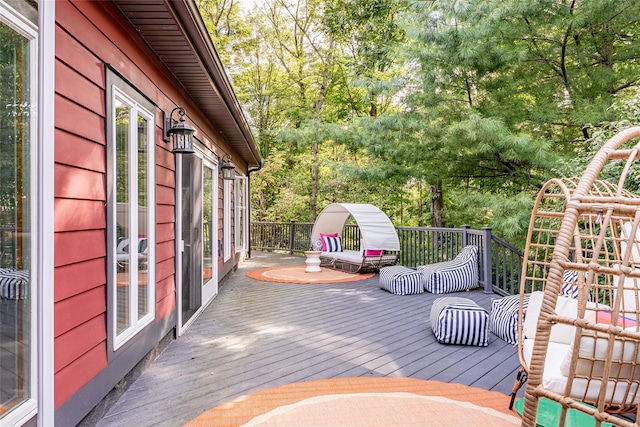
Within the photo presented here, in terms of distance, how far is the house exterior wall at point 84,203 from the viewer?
1.98 m

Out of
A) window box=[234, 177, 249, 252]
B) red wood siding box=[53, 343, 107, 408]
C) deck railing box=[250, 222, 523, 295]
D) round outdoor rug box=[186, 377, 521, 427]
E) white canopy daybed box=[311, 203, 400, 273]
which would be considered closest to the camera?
red wood siding box=[53, 343, 107, 408]

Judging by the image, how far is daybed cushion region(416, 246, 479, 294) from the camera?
637 centimetres

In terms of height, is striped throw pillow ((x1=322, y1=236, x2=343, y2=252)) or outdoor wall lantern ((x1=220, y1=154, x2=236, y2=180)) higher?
outdoor wall lantern ((x1=220, y1=154, x2=236, y2=180))

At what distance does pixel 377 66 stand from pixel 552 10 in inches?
283

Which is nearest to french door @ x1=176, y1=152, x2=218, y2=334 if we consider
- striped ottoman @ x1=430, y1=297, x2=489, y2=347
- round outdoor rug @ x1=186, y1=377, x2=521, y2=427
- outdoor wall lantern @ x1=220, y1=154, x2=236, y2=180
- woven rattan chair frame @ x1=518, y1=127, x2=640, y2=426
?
outdoor wall lantern @ x1=220, y1=154, x2=236, y2=180

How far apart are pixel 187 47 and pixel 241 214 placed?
7.29 meters

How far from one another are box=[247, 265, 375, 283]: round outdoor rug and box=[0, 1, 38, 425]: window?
5854 millimetres

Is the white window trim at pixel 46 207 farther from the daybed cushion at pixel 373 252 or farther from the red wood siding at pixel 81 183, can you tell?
the daybed cushion at pixel 373 252

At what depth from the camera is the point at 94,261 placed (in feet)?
7.61

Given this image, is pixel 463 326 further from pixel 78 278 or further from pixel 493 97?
pixel 493 97

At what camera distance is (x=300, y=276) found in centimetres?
805

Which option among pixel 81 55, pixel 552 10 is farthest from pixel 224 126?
pixel 552 10

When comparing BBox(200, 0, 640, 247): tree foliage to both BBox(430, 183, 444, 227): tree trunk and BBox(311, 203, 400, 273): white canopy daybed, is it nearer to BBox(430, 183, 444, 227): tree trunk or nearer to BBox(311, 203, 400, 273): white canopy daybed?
BBox(430, 183, 444, 227): tree trunk

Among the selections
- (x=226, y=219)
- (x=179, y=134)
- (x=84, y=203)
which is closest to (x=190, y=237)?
(x=179, y=134)
